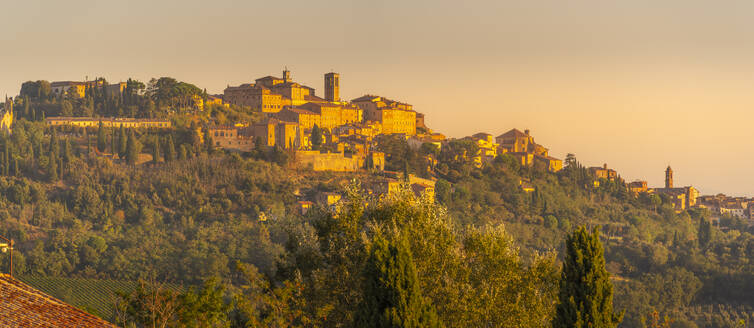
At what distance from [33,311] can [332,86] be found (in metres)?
71.0

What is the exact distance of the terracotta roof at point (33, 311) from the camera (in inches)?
416

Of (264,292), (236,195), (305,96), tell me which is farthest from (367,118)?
(264,292)

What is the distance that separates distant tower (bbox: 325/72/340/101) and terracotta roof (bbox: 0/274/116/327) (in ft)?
230

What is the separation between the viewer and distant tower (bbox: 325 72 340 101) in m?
81.1

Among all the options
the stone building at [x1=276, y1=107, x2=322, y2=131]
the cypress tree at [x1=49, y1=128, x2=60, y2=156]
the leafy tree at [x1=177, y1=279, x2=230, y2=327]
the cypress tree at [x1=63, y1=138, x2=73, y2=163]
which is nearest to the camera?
the leafy tree at [x1=177, y1=279, x2=230, y2=327]

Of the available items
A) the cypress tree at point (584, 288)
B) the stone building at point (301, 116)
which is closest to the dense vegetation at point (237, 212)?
the stone building at point (301, 116)

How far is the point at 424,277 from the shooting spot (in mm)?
13281

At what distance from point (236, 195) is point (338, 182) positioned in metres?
7.28

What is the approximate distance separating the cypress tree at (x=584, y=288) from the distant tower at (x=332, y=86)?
6939cm

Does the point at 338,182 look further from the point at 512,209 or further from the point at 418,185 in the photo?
the point at 512,209

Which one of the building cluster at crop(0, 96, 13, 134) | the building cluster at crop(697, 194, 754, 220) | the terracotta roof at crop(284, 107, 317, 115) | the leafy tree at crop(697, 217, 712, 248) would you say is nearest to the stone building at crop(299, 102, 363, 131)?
the terracotta roof at crop(284, 107, 317, 115)

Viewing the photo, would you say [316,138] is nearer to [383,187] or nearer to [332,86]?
[383,187]

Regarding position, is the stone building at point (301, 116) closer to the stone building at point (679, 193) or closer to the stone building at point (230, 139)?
the stone building at point (230, 139)

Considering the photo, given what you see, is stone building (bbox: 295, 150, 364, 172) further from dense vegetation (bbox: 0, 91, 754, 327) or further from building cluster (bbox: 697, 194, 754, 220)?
building cluster (bbox: 697, 194, 754, 220)
